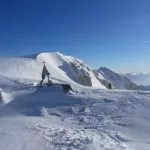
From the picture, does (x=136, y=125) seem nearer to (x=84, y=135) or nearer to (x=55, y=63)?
(x=84, y=135)

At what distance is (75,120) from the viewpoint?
22.9m

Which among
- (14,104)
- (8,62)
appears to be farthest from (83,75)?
(14,104)

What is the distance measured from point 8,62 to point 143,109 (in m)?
49.7

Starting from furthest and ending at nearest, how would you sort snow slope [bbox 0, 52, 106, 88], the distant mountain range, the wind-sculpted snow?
snow slope [bbox 0, 52, 106, 88]
the distant mountain range
the wind-sculpted snow

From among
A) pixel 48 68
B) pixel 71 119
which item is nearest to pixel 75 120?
pixel 71 119

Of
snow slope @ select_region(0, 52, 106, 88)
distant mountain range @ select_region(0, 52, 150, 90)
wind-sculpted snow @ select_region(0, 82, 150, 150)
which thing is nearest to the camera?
wind-sculpted snow @ select_region(0, 82, 150, 150)

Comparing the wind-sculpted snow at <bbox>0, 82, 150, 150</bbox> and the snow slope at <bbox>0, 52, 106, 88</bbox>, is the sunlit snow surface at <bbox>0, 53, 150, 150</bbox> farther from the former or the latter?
the snow slope at <bbox>0, 52, 106, 88</bbox>

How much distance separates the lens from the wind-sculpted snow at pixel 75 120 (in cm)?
1834

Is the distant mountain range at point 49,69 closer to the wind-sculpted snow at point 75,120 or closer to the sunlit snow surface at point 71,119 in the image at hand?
the sunlit snow surface at point 71,119

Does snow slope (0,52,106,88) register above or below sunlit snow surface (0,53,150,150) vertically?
above

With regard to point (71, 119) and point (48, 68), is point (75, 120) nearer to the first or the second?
point (71, 119)

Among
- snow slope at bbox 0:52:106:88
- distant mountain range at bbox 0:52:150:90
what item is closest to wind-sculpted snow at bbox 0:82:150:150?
distant mountain range at bbox 0:52:150:90

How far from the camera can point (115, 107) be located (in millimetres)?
25641

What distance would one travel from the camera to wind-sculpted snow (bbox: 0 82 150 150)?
18344mm
